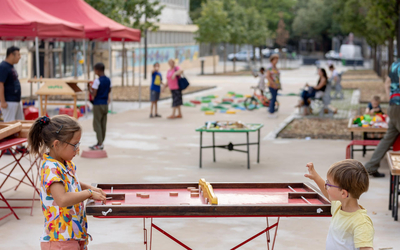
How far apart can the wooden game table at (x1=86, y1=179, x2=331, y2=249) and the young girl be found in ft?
0.53

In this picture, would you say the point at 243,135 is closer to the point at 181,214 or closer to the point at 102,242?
the point at 102,242

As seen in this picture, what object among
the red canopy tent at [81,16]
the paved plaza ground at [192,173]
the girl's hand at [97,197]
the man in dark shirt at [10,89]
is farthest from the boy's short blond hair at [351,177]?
the red canopy tent at [81,16]

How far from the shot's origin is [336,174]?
3.67 meters

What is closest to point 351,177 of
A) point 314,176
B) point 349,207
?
point 349,207

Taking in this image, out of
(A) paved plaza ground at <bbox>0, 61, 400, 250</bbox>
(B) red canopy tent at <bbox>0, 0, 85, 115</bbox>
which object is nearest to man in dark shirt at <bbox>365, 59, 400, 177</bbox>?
(A) paved plaza ground at <bbox>0, 61, 400, 250</bbox>

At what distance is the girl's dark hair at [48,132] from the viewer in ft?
12.8

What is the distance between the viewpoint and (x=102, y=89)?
11680 millimetres

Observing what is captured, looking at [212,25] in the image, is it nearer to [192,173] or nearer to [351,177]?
[192,173]

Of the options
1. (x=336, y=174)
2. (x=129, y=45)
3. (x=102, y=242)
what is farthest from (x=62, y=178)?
(x=129, y=45)

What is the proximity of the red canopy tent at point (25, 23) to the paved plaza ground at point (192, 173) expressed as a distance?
2.55m

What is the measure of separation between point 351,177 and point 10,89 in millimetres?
8606

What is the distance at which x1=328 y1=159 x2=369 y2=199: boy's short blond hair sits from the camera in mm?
3646

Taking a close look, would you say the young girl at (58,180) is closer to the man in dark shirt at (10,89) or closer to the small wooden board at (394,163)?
the small wooden board at (394,163)

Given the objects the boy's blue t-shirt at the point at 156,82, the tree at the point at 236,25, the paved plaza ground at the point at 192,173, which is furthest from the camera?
the tree at the point at 236,25
